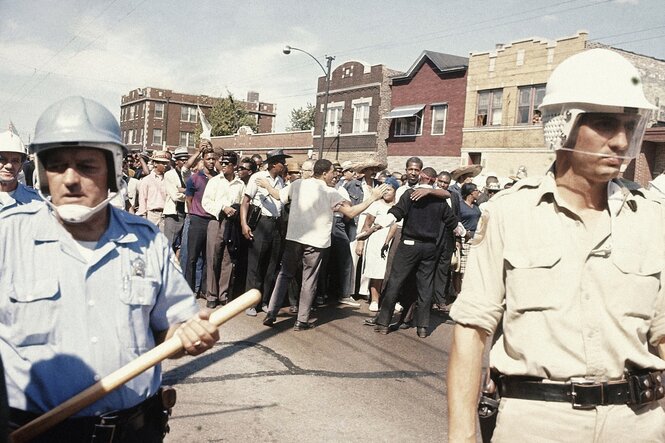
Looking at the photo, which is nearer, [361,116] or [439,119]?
[439,119]

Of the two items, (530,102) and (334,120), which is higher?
(530,102)

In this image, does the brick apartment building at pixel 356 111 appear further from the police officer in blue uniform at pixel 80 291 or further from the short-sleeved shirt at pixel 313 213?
the police officer in blue uniform at pixel 80 291

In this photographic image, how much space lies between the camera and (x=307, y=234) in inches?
279

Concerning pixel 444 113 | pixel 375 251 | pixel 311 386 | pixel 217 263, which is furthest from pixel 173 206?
pixel 444 113

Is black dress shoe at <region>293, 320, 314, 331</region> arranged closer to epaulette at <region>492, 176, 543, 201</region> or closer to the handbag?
the handbag

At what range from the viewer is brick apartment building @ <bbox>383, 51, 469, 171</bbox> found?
2889 cm

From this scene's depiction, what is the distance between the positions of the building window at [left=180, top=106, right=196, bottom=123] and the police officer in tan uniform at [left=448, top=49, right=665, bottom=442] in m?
67.0

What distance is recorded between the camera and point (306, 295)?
7113 millimetres

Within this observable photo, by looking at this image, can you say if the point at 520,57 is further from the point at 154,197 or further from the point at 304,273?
the point at 304,273

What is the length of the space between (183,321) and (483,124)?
1046 inches

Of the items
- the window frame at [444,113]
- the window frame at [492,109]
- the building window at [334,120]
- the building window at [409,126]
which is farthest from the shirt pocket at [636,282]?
the building window at [334,120]

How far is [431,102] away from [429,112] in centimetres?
51

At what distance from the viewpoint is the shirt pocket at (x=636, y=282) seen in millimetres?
2107

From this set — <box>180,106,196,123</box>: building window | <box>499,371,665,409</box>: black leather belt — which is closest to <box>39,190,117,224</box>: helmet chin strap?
<box>499,371,665,409</box>: black leather belt
